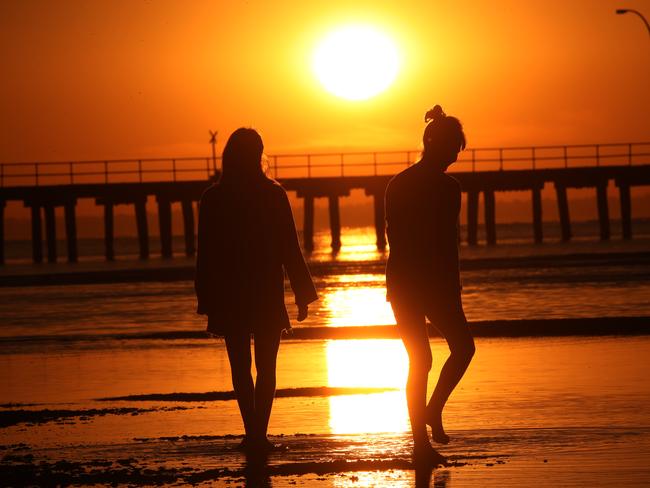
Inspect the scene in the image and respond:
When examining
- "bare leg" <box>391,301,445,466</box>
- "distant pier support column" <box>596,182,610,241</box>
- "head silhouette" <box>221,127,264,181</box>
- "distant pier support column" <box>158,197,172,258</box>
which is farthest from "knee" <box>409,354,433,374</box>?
"distant pier support column" <box>596,182,610,241</box>

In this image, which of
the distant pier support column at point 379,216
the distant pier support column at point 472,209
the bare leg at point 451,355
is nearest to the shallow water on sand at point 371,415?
the bare leg at point 451,355

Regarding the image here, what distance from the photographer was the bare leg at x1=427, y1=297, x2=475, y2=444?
A: 25.4 ft

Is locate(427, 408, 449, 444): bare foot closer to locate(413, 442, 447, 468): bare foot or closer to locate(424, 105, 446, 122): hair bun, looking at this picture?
locate(413, 442, 447, 468): bare foot

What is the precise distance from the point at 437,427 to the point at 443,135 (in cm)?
160

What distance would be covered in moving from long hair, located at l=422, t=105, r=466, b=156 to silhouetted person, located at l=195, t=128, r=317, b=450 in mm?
881

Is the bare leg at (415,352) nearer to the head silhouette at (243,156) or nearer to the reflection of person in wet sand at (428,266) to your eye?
the reflection of person in wet sand at (428,266)

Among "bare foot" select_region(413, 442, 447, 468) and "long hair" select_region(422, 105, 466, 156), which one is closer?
"bare foot" select_region(413, 442, 447, 468)

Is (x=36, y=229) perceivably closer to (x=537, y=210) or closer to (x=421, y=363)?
(x=537, y=210)

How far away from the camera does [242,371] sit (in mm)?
8102

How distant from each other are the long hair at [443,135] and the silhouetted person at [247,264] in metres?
0.88

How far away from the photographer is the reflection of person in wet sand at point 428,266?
7758 millimetres

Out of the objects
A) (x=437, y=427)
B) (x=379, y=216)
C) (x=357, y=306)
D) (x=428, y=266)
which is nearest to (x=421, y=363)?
(x=437, y=427)

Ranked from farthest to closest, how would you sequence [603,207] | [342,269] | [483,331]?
[603,207] → [342,269] → [483,331]

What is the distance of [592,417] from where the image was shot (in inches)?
345
